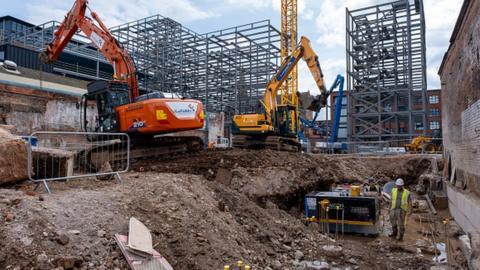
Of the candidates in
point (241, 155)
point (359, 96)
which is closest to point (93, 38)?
point (241, 155)

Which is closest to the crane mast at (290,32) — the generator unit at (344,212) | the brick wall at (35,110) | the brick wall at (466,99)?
the brick wall at (35,110)

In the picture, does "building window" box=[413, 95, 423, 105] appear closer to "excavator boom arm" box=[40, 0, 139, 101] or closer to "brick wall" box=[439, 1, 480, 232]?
"brick wall" box=[439, 1, 480, 232]

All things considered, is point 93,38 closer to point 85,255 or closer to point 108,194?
point 108,194

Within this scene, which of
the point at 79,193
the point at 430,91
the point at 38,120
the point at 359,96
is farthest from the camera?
the point at 430,91

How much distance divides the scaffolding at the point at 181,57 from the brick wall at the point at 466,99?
17243 millimetres

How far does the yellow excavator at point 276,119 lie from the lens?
53.6 feet

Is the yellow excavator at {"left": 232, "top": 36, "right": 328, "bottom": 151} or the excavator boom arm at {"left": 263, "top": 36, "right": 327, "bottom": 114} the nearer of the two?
the yellow excavator at {"left": 232, "top": 36, "right": 328, "bottom": 151}

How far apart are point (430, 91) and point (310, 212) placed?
195 feet

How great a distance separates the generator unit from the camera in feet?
31.1

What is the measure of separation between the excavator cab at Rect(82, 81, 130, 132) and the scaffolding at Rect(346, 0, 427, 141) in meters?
29.0

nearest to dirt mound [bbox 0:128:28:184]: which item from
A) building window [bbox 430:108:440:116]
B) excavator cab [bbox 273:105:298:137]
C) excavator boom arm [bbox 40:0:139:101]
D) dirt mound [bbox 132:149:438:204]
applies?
dirt mound [bbox 132:149:438:204]

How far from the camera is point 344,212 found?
31.8 feet

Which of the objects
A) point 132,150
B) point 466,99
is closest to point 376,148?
point 466,99

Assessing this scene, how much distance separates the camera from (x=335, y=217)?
9.77 metres
